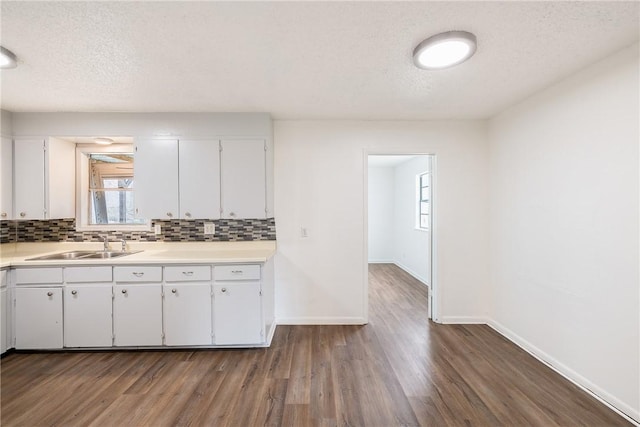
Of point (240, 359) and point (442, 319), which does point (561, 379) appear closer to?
point (442, 319)

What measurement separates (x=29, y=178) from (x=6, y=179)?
18 cm

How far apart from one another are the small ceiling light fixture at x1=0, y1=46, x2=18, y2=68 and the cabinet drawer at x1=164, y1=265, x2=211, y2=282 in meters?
1.79

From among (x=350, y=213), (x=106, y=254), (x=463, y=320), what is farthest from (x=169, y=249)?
(x=463, y=320)

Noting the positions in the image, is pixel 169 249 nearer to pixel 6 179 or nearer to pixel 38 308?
pixel 38 308

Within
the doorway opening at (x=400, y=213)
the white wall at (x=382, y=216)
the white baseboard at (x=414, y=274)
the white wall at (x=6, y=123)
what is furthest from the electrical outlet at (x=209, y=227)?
the white wall at (x=382, y=216)

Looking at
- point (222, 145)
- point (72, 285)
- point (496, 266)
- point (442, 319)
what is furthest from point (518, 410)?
point (72, 285)

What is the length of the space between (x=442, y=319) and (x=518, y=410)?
4.49 ft

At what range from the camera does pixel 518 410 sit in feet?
5.83

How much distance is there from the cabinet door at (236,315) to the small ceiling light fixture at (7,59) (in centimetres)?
211

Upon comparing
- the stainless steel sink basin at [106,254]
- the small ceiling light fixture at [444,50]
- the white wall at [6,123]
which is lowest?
the stainless steel sink basin at [106,254]

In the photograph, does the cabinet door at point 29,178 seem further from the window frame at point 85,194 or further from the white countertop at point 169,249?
the white countertop at point 169,249

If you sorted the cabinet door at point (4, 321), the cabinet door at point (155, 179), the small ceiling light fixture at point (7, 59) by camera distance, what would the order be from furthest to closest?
the cabinet door at point (155, 179)
the cabinet door at point (4, 321)
the small ceiling light fixture at point (7, 59)

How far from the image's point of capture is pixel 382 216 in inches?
268

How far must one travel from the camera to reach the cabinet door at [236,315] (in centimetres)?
253
